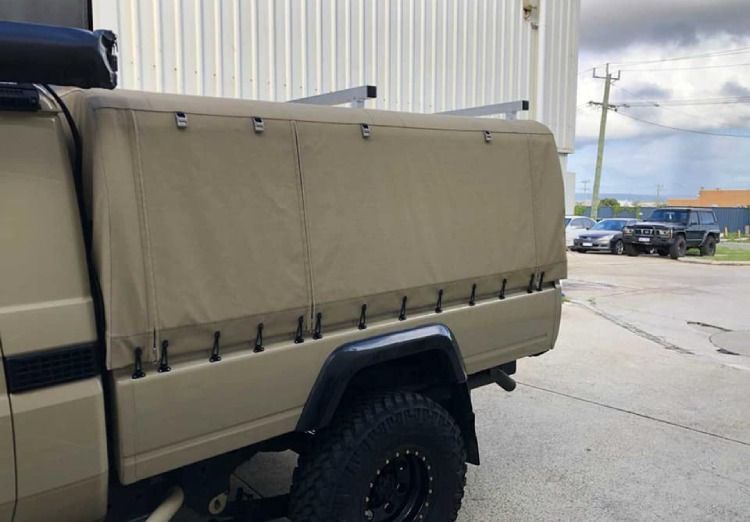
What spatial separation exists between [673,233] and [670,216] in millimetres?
1527

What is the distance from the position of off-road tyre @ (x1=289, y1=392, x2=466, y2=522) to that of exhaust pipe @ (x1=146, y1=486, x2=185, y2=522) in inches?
20.7

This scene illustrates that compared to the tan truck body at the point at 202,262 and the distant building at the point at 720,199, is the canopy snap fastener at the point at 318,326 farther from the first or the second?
the distant building at the point at 720,199

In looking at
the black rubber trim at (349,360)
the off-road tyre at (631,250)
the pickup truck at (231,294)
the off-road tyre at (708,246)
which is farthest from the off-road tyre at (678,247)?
the black rubber trim at (349,360)

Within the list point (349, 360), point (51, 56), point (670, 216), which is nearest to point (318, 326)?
point (349, 360)

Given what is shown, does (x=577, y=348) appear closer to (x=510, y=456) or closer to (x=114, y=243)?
(x=510, y=456)

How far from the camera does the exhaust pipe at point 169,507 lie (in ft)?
7.45

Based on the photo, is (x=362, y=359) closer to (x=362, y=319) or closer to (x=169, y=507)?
(x=362, y=319)

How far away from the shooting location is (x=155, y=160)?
86.5 inches

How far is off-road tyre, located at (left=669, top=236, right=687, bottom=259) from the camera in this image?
888 inches

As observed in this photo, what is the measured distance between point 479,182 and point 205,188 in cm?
165

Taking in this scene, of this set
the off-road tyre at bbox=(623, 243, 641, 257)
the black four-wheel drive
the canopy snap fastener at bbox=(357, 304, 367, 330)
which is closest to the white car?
the off-road tyre at bbox=(623, 243, 641, 257)

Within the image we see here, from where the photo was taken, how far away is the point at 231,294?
7.84ft

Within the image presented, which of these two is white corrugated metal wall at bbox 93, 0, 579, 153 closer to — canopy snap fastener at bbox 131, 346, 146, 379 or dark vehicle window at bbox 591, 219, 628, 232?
canopy snap fastener at bbox 131, 346, 146, 379

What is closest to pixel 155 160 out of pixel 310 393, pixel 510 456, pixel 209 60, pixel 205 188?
pixel 205 188
